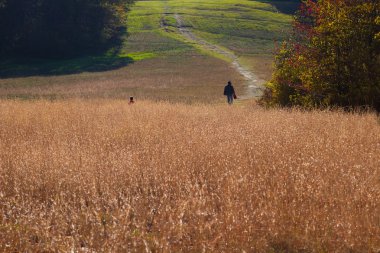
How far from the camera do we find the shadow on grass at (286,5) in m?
93.6

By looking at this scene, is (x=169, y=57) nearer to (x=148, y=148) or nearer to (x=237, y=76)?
(x=237, y=76)

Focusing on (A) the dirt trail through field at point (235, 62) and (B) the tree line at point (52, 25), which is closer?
(A) the dirt trail through field at point (235, 62)

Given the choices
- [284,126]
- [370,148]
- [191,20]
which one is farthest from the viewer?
[191,20]

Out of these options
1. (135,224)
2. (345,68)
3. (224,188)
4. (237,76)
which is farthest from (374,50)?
(237,76)

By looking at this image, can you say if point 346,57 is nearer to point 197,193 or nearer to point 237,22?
point 197,193

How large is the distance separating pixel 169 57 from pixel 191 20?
27633 mm

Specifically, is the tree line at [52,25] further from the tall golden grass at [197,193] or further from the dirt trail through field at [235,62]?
the tall golden grass at [197,193]

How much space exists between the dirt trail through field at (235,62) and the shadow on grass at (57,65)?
44.6 ft

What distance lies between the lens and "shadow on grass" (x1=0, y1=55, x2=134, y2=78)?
49656 millimetres

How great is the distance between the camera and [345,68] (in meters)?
12.8

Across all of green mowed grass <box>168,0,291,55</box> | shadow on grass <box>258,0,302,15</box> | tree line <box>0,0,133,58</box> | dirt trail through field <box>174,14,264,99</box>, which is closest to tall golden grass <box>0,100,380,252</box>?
dirt trail through field <box>174,14,264,99</box>

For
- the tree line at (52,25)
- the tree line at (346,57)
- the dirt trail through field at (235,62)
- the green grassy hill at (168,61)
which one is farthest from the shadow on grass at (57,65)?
the tree line at (346,57)

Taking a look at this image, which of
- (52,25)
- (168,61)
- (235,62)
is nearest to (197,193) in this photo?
(235,62)

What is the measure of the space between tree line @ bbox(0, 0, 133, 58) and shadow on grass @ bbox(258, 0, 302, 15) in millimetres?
48563
